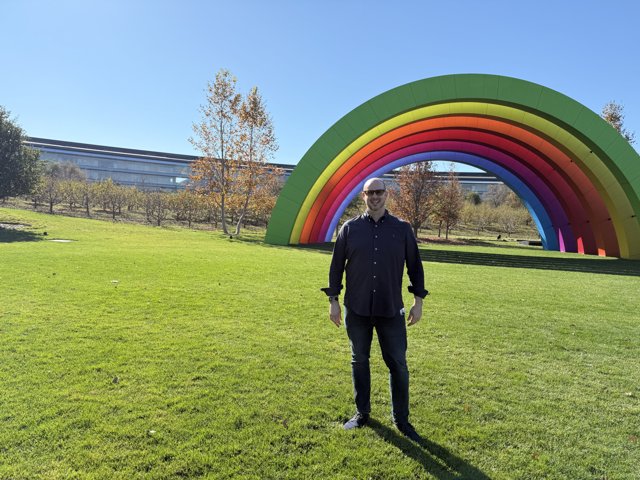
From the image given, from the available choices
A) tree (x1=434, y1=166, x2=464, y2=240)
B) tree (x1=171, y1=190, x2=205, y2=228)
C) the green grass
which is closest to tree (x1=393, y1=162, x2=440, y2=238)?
tree (x1=434, y1=166, x2=464, y2=240)

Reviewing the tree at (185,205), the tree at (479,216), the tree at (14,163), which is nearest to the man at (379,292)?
the tree at (14,163)

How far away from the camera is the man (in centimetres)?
325

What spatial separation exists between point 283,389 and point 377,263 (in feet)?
5.61

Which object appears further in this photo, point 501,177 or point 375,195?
point 501,177

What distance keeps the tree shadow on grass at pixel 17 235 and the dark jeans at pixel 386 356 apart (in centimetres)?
1919

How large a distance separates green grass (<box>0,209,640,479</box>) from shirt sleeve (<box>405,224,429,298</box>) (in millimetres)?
1182

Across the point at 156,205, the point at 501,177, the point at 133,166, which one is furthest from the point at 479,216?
the point at 133,166

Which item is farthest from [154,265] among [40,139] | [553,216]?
[40,139]

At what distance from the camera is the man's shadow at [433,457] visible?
2.77 metres

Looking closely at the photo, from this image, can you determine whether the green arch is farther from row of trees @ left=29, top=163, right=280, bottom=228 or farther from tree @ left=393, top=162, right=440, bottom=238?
tree @ left=393, top=162, right=440, bottom=238

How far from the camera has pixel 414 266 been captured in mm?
3438

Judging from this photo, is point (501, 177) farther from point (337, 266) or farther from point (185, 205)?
point (337, 266)

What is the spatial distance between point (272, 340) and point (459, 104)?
17243mm

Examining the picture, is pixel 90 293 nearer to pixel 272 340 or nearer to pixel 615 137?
pixel 272 340
